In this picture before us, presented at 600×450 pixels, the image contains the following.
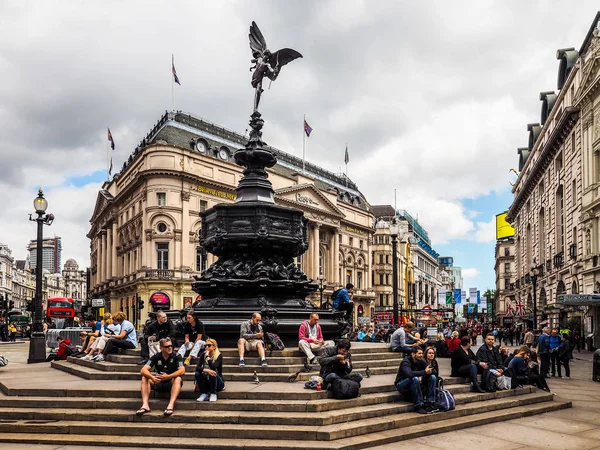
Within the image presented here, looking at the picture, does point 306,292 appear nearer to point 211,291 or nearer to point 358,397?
point 211,291

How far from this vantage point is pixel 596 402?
12922 millimetres

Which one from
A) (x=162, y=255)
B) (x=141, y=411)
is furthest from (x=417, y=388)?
(x=162, y=255)

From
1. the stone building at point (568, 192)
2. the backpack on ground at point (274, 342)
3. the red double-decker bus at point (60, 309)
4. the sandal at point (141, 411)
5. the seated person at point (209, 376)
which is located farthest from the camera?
the red double-decker bus at point (60, 309)

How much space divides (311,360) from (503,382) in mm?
3912

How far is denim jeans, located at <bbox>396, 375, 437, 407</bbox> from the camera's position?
9852mm

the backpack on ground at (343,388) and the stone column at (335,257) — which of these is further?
the stone column at (335,257)

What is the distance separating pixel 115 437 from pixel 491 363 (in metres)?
7.52

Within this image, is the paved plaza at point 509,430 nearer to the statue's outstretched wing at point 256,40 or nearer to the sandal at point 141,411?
the sandal at point 141,411

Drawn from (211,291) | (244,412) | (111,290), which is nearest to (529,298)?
(111,290)

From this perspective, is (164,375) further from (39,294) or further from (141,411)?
(39,294)

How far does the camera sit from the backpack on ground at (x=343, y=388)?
30.8 feet

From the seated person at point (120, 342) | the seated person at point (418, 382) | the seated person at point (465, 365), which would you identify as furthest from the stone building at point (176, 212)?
the seated person at point (418, 382)

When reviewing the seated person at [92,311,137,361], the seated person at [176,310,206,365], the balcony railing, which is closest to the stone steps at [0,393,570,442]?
the seated person at [176,310,206,365]

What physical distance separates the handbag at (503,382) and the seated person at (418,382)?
228 cm
